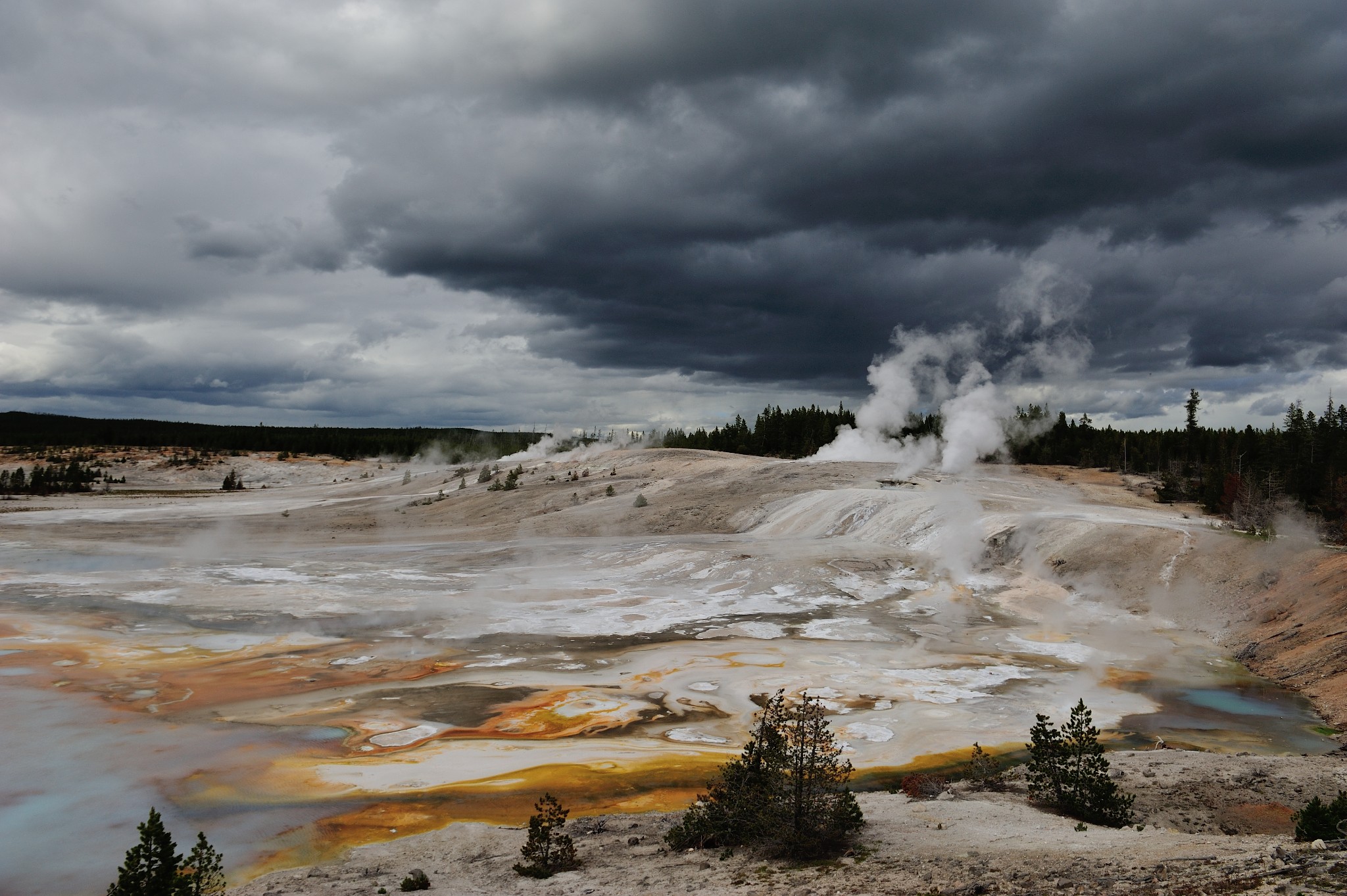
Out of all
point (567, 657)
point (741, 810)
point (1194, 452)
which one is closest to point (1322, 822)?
point (741, 810)

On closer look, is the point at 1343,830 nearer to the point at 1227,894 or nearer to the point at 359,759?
the point at 1227,894

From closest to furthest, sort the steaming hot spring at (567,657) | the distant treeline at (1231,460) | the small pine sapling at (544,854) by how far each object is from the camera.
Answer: the small pine sapling at (544,854) → the steaming hot spring at (567,657) → the distant treeline at (1231,460)

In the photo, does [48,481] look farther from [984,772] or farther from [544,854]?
[984,772]

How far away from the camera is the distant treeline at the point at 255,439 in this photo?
12644cm

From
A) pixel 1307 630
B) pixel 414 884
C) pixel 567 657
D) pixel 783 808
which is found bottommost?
pixel 567 657

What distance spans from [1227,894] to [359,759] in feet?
43.2

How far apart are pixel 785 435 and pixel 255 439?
96184 mm

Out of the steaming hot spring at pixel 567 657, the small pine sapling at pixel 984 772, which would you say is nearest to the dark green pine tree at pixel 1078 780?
the small pine sapling at pixel 984 772

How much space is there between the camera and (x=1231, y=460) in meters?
70.2

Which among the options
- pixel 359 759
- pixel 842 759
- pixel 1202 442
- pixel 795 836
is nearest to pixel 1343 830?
pixel 795 836

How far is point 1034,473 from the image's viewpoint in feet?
244

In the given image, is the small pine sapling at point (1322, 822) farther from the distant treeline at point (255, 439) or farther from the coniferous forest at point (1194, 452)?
the distant treeline at point (255, 439)

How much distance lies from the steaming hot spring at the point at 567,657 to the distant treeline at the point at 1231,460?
672 centimetres

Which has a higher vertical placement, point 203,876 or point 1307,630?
point 1307,630
